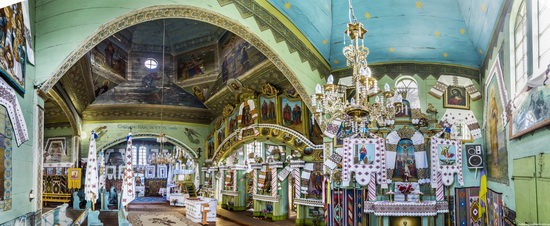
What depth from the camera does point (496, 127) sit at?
27.8 feet

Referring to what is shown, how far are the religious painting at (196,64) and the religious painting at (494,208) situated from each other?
36.3 ft

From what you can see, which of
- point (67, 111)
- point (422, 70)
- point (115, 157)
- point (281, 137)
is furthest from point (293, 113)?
point (115, 157)

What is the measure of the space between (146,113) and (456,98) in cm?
1422

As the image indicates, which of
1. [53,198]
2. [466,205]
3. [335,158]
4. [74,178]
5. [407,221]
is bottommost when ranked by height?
[53,198]

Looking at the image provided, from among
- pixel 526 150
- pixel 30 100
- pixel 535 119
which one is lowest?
pixel 526 150

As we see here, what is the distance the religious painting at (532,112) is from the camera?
487 centimetres

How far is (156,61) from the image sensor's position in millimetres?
18562

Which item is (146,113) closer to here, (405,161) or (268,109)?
(268,109)

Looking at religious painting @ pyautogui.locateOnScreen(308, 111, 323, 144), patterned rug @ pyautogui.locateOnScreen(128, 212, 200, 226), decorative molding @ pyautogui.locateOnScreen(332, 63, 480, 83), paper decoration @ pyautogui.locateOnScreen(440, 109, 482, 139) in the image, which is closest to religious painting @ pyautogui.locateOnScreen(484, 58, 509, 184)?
paper decoration @ pyautogui.locateOnScreen(440, 109, 482, 139)

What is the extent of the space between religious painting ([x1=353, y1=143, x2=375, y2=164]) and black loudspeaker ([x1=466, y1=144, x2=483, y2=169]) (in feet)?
7.60

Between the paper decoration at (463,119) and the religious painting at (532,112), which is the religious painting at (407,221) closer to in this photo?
the paper decoration at (463,119)

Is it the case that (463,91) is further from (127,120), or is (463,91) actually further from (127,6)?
(127,120)

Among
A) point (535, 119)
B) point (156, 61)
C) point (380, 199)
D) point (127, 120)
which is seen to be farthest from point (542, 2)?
point (127, 120)

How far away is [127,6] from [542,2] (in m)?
6.45
